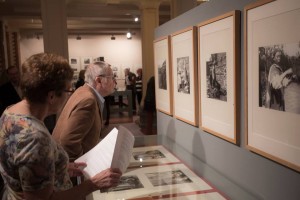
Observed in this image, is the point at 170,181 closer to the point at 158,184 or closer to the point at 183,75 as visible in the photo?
the point at 158,184

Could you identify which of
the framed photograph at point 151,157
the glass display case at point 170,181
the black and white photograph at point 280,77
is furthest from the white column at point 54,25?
the black and white photograph at point 280,77

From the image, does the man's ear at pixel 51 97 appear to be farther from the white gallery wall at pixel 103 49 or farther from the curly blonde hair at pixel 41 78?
the white gallery wall at pixel 103 49

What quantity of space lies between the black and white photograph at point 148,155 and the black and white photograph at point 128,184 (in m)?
0.41

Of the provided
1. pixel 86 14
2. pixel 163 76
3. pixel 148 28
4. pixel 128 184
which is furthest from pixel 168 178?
pixel 86 14

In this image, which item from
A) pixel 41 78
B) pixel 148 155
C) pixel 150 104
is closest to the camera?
pixel 41 78

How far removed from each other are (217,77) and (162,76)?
1.23 meters

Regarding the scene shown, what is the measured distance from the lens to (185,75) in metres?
2.51

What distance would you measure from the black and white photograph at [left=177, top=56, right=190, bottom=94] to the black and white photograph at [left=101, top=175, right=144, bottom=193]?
83cm

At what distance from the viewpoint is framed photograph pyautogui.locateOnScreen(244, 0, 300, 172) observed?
1290mm

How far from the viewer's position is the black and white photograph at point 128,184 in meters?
1.93

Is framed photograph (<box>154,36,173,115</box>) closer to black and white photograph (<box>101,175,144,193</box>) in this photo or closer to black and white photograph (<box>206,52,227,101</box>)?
black and white photograph (<box>206,52,227,101</box>)

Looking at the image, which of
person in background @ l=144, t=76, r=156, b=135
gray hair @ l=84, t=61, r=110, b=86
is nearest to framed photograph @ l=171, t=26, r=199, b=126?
gray hair @ l=84, t=61, r=110, b=86

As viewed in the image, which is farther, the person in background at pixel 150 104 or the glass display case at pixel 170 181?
the person in background at pixel 150 104

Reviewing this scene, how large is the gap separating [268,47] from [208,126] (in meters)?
0.83
